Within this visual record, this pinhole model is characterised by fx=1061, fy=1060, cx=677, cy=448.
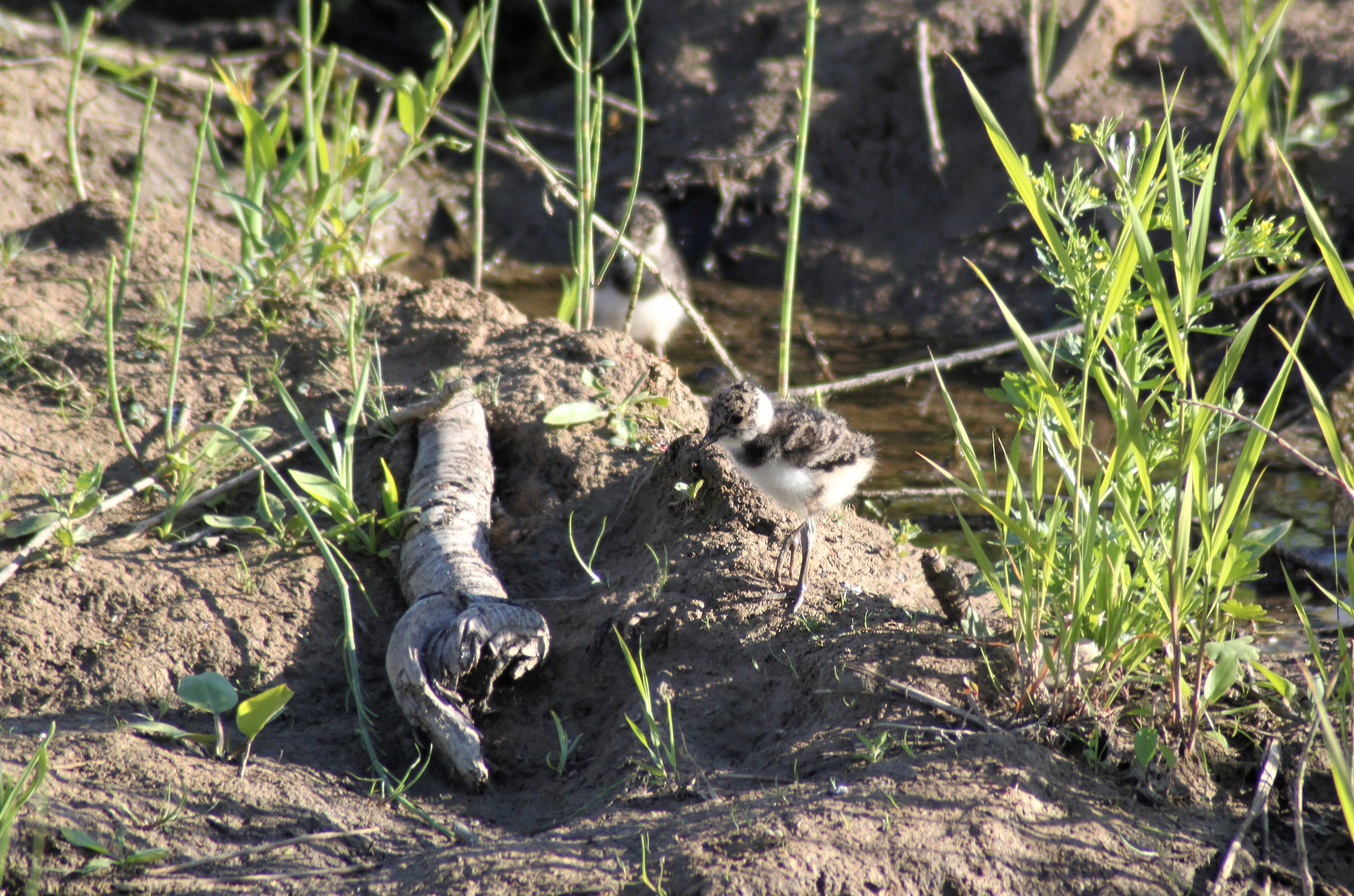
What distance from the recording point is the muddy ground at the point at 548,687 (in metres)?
2.28

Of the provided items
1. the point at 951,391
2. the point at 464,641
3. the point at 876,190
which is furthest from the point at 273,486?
the point at 876,190

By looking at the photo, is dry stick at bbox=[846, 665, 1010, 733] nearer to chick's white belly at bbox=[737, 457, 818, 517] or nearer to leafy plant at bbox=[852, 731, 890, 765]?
leafy plant at bbox=[852, 731, 890, 765]

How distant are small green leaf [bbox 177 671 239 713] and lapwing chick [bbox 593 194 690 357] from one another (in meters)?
3.92

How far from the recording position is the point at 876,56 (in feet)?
27.2

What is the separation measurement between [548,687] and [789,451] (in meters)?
1.08

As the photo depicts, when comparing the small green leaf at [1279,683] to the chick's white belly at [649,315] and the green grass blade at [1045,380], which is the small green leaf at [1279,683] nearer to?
the green grass blade at [1045,380]

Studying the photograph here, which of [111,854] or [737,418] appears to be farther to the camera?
[737,418]

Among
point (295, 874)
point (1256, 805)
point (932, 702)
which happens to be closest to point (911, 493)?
point (932, 702)

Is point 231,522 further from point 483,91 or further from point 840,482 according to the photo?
point 483,91

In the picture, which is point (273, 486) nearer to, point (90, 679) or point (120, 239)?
point (90, 679)

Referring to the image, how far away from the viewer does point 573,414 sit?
3998mm

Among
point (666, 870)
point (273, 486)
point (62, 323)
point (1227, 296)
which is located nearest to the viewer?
point (666, 870)

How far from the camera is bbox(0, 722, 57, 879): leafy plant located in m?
2.09

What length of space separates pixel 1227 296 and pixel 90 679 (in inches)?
232
